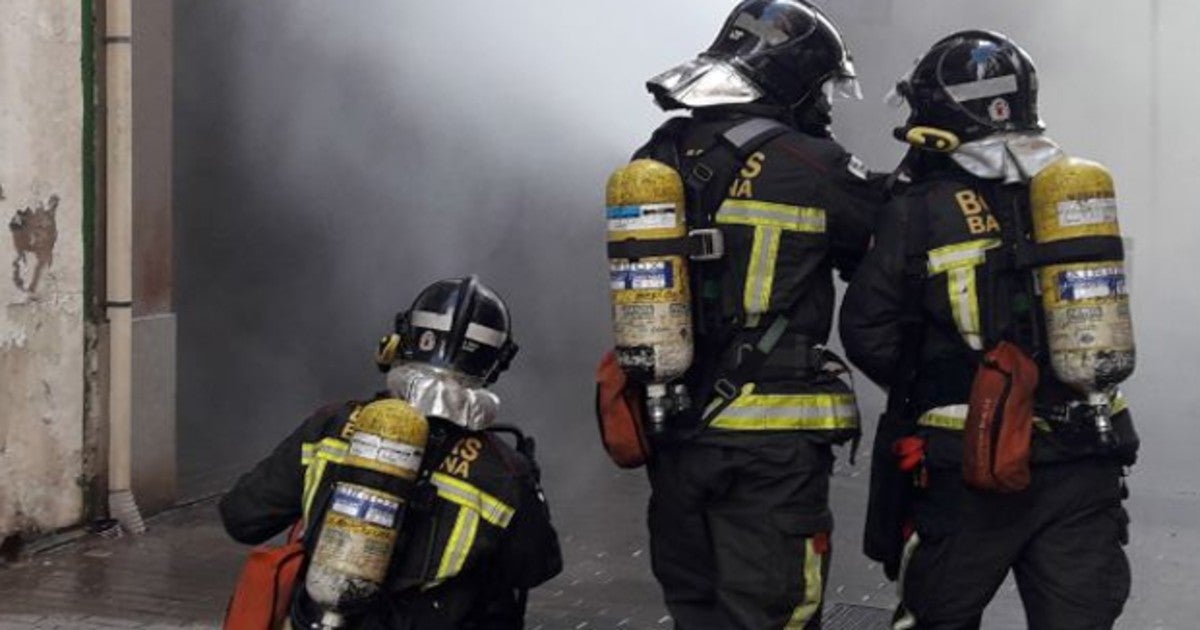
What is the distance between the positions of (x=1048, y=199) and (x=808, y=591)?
103cm

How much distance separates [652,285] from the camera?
4.17 m

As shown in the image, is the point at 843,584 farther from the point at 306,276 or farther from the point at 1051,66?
the point at 1051,66

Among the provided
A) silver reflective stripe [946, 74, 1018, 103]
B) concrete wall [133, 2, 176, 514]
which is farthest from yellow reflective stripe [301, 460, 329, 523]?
concrete wall [133, 2, 176, 514]

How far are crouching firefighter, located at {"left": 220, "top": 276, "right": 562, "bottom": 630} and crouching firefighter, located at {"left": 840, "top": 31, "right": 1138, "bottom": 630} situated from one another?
89 cm

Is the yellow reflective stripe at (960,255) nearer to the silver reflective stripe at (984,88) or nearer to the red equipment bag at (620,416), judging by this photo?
the silver reflective stripe at (984,88)

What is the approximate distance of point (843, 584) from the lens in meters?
6.34

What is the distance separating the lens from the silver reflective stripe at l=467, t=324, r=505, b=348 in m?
4.16

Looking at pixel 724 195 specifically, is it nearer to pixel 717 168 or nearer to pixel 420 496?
pixel 717 168

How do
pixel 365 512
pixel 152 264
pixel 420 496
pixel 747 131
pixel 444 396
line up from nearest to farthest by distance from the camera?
pixel 365 512, pixel 420 496, pixel 444 396, pixel 747 131, pixel 152 264

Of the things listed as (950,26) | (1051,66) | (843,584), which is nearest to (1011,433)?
(843,584)

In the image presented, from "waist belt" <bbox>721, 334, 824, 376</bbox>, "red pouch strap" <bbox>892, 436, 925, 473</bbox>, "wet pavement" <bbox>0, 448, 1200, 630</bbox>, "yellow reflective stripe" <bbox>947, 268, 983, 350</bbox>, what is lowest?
"wet pavement" <bbox>0, 448, 1200, 630</bbox>

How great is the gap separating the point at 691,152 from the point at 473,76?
17.4 feet

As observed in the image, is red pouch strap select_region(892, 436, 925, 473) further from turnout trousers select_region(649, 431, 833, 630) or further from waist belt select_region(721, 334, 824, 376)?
waist belt select_region(721, 334, 824, 376)

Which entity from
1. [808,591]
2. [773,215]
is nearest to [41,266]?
[773,215]
